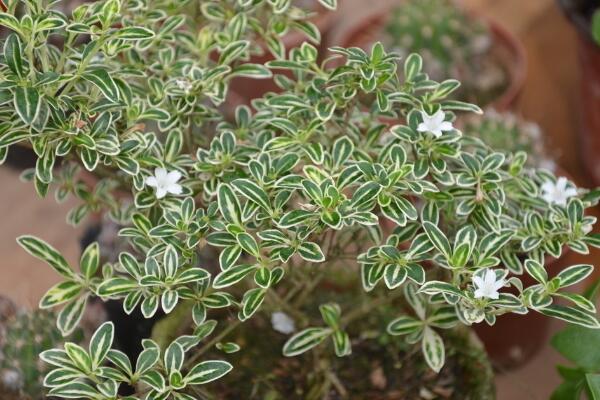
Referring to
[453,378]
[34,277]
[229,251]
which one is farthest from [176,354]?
[34,277]

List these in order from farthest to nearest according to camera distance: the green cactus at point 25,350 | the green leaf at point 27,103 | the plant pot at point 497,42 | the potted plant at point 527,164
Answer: the plant pot at point 497,42 → the potted plant at point 527,164 → the green cactus at point 25,350 → the green leaf at point 27,103

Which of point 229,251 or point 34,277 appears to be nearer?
point 229,251

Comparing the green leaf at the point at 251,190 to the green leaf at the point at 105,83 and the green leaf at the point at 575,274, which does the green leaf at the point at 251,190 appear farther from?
the green leaf at the point at 575,274

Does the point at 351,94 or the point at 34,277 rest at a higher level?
the point at 351,94

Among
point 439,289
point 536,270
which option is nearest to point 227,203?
point 439,289

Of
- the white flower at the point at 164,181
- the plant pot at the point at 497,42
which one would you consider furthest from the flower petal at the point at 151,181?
the plant pot at the point at 497,42

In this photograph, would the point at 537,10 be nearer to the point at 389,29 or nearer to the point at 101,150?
the point at 389,29
